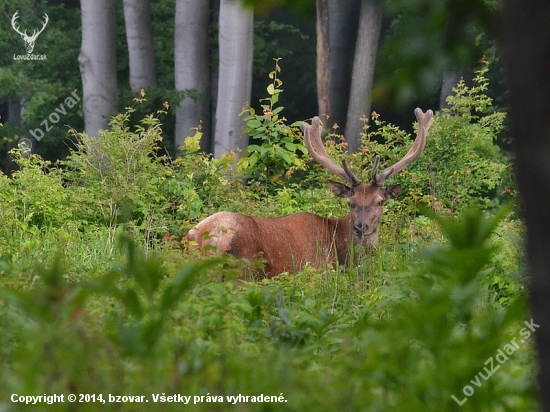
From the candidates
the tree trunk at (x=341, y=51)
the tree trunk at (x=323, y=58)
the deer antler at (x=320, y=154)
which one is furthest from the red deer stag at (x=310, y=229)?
the tree trunk at (x=341, y=51)

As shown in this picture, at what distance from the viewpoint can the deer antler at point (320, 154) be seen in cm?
936

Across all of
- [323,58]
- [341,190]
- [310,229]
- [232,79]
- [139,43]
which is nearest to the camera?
[310,229]

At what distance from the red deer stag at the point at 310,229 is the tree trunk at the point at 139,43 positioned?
1049 cm

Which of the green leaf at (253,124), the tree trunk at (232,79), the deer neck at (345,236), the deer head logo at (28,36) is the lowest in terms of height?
the deer neck at (345,236)

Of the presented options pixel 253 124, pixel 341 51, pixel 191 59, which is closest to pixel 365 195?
pixel 253 124

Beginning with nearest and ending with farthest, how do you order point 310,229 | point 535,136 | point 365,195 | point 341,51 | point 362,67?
1. point 535,136
2. point 310,229
3. point 365,195
4. point 362,67
5. point 341,51

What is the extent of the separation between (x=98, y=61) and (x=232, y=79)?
2.45 m

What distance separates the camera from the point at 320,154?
Answer: 1002 centimetres

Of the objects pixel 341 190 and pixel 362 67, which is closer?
pixel 341 190

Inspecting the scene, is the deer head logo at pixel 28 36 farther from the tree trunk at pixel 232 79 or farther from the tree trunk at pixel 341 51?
the tree trunk at pixel 341 51

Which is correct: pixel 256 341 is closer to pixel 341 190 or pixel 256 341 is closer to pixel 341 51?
pixel 341 190

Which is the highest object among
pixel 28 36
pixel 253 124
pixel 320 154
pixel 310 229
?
pixel 28 36

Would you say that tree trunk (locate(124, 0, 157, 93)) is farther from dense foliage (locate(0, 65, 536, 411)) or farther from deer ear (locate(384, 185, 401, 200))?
dense foliage (locate(0, 65, 536, 411))

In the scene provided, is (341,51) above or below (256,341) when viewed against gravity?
above
